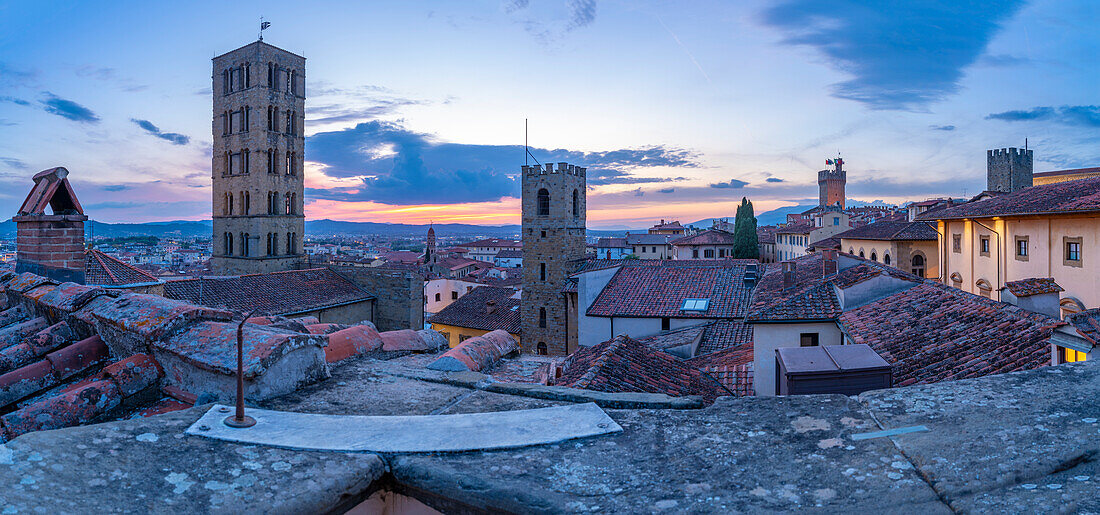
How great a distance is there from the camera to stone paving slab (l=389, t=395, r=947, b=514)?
2.11 m

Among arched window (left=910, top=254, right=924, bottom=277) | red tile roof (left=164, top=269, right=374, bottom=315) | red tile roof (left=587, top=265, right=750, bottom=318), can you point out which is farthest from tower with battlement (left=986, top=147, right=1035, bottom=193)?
red tile roof (left=164, top=269, right=374, bottom=315)

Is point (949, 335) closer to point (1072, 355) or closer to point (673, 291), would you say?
point (1072, 355)

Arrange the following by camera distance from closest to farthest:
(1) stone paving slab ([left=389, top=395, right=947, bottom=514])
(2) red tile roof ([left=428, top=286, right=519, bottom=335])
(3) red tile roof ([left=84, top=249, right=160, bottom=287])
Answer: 1. (1) stone paving slab ([left=389, top=395, right=947, bottom=514])
2. (3) red tile roof ([left=84, top=249, right=160, bottom=287])
3. (2) red tile roof ([left=428, top=286, right=519, bottom=335])

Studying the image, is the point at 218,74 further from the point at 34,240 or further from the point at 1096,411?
the point at 1096,411

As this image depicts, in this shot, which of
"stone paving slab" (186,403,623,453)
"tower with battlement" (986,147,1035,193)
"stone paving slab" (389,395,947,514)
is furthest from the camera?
"tower with battlement" (986,147,1035,193)

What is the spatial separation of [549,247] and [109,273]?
2337 centimetres

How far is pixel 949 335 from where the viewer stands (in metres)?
9.71

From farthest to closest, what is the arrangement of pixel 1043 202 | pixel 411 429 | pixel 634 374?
pixel 1043 202 → pixel 634 374 → pixel 411 429

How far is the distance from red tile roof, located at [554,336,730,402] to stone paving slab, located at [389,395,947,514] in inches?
173

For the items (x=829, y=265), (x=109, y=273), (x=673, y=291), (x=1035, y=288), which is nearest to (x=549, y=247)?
(x=673, y=291)

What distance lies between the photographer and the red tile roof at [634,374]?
26.1ft

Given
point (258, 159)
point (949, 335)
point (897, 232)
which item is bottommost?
point (949, 335)

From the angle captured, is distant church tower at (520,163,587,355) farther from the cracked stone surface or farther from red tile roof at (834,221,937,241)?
the cracked stone surface

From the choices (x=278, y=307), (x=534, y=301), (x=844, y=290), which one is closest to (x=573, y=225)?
(x=534, y=301)
